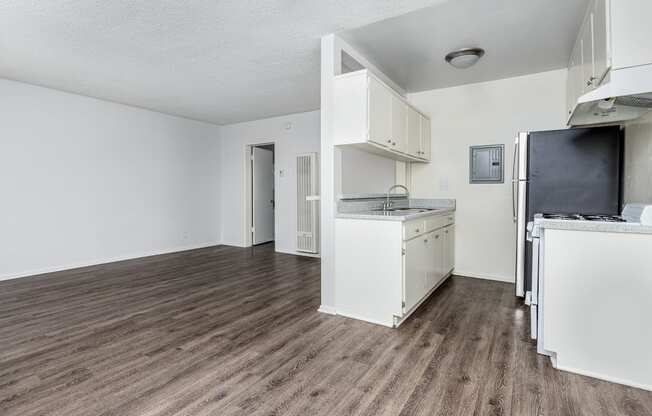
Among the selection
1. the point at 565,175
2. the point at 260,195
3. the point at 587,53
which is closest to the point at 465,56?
the point at 587,53

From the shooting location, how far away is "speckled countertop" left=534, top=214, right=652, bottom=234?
1.74m

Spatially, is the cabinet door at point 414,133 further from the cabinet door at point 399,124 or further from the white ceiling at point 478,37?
the white ceiling at point 478,37

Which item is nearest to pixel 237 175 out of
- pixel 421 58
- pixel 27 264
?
pixel 27 264

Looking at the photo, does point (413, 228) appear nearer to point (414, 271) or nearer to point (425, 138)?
point (414, 271)

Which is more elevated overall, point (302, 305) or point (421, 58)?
point (421, 58)

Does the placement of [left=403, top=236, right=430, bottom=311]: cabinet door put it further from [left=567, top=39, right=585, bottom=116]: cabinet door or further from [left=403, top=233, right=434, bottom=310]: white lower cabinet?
[left=567, top=39, right=585, bottom=116]: cabinet door

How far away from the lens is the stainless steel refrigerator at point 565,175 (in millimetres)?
2801

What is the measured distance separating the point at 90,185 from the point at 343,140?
406cm

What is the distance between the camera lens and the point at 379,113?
2.94 metres

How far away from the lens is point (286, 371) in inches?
76.3

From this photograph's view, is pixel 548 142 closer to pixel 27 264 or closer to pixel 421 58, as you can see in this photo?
pixel 421 58

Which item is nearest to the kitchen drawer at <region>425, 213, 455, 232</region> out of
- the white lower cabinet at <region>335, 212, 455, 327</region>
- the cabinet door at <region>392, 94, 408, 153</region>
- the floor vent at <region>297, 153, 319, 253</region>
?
the white lower cabinet at <region>335, 212, 455, 327</region>

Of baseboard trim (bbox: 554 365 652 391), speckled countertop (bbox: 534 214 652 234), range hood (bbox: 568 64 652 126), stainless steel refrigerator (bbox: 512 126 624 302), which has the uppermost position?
range hood (bbox: 568 64 652 126)

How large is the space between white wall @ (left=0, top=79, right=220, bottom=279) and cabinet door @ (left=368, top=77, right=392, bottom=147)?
425cm
